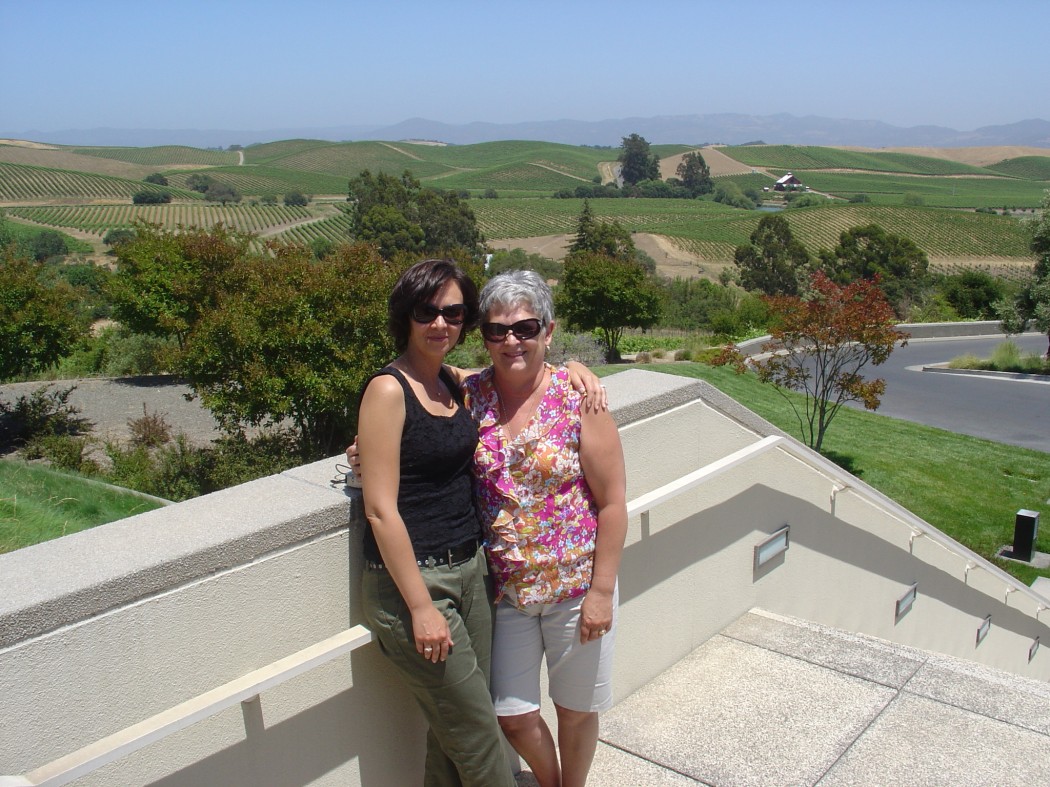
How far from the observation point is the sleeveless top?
223 cm

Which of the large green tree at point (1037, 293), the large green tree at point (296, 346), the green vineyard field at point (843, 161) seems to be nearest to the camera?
the large green tree at point (296, 346)

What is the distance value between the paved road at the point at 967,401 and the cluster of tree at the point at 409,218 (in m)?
43.0

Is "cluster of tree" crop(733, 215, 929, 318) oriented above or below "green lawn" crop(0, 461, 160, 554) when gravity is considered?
below

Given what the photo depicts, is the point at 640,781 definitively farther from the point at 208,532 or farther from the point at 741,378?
the point at 741,378

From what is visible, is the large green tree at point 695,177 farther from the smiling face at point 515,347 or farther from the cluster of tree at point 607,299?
the smiling face at point 515,347

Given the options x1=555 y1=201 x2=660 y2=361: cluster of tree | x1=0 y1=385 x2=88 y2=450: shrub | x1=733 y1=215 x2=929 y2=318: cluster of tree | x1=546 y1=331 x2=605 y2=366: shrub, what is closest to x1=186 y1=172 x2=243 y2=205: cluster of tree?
x1=733 y1=215 x2=929 y2=318: cluster of tree

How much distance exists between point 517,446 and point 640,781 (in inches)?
55.1

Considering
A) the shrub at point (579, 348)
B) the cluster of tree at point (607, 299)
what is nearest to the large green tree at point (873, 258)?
the cluster of tree at point (607, 299)

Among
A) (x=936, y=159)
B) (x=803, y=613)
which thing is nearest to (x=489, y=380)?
(x=803, y=613)

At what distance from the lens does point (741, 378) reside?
20859mm

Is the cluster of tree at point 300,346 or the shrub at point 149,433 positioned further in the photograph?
the shrub at point 149,433

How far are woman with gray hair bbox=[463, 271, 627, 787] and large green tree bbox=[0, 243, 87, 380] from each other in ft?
44.8

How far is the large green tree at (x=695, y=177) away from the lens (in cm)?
13900

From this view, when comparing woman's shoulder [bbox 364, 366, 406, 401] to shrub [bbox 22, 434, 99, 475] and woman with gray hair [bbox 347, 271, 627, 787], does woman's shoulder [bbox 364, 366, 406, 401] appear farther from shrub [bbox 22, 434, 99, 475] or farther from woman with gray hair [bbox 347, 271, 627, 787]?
shrub [bbox 22, 434, 99, 475]
